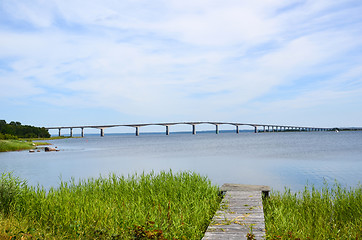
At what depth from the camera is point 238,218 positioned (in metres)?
8.40

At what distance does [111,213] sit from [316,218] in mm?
6434

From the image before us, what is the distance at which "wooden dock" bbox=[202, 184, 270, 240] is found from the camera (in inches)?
284

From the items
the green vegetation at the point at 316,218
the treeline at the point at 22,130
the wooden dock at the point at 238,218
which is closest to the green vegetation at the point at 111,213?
the wooden dock at the point at 238,218

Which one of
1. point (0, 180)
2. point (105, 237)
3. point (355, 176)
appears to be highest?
point (0, 180)

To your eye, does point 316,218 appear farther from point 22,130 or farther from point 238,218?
point 22,130

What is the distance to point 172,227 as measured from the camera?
7.96 metres

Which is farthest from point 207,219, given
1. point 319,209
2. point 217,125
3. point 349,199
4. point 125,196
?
point 217,125

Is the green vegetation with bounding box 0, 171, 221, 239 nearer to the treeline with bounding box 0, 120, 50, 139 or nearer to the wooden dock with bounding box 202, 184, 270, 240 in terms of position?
the wooden dock with bounding box 202, 184, 270, 240

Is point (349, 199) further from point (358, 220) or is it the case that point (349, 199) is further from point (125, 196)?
point (125, 196)

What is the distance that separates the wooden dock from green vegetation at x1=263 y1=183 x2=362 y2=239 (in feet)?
1.30

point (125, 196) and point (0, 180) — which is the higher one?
point (0, 180)

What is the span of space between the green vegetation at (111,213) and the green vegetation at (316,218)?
1.96 m

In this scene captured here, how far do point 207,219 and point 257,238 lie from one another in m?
2.29

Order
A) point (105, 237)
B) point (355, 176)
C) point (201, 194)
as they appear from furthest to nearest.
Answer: point (355, 176) → point (201, 194) → point (105, 237)
